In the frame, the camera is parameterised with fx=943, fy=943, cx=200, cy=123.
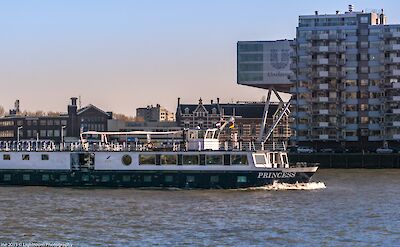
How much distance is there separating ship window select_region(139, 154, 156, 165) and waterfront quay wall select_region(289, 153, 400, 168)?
63590mm

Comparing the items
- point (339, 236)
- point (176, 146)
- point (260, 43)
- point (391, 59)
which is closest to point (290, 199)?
point (176, 146)

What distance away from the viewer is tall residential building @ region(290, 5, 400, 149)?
490 feet

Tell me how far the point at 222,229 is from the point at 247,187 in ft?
73.4

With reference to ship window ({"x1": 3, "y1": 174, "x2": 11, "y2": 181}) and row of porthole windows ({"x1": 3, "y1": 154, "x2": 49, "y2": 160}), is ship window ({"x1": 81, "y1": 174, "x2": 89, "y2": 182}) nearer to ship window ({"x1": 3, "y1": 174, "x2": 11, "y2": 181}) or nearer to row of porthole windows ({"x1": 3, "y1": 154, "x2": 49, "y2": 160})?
row of porthole windows ({"x1": 3, "y1": 154, "x2": 49, "y2": 160})

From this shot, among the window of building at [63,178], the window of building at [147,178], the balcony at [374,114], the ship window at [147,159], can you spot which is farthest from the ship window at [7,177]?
the balcony at [374,114]

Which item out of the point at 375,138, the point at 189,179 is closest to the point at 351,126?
the point at 375,138

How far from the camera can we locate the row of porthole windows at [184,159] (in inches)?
3014

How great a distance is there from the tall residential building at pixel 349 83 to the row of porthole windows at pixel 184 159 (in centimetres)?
7725

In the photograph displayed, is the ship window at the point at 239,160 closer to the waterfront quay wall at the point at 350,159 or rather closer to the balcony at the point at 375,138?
the waterfront quay wall at the point at 350,159

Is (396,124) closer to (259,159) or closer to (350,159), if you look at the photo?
(350,159)

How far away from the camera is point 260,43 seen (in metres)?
166

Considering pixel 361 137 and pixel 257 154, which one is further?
pixel 361 137

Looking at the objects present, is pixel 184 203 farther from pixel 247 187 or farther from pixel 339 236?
pixel 339 236

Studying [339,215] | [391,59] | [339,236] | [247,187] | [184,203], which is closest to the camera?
[339,236]
